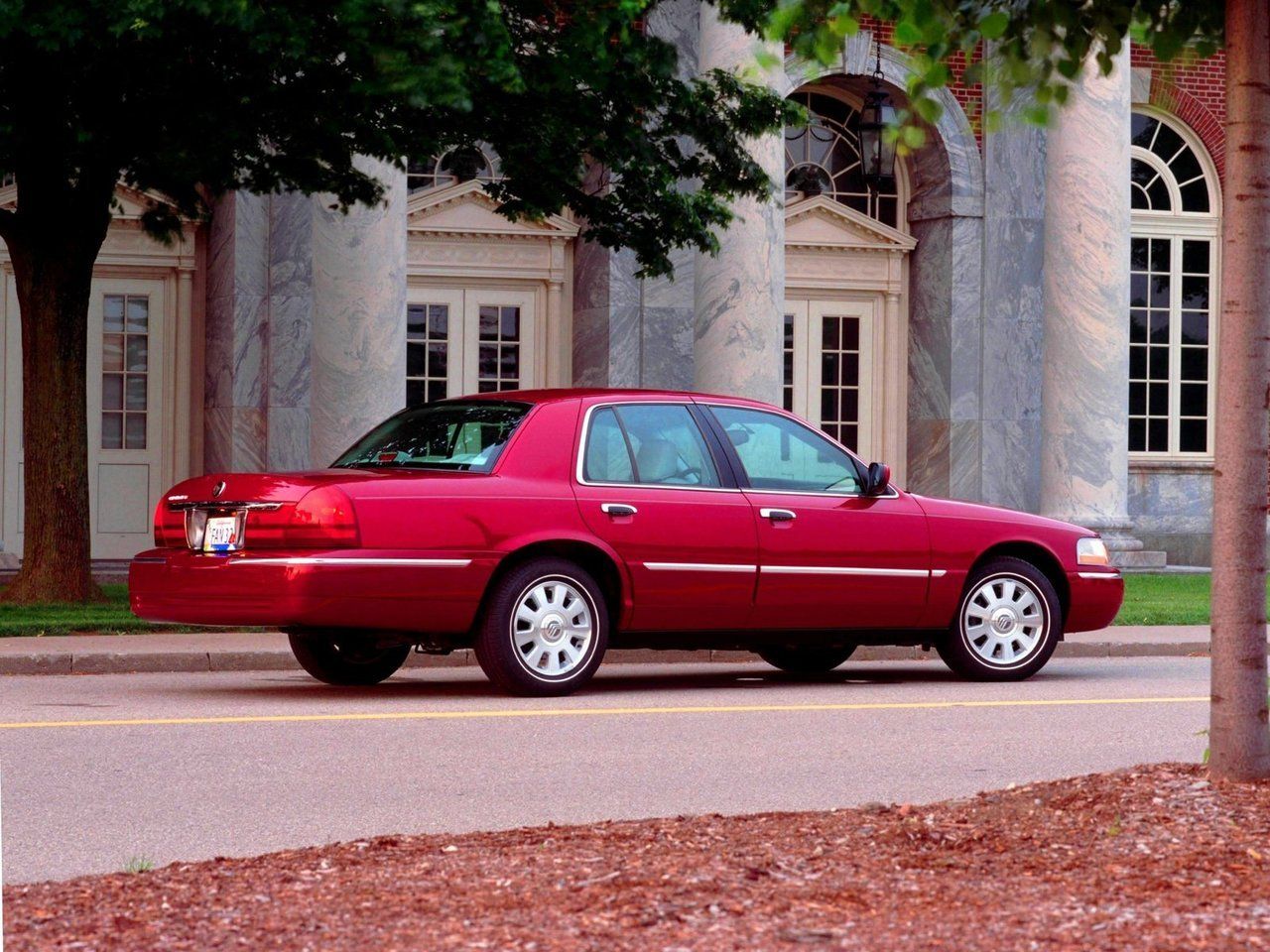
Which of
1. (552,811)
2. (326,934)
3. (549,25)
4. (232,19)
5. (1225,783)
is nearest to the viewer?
(326,934)

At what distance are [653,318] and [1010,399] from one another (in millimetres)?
4306

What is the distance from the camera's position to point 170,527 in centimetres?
1073

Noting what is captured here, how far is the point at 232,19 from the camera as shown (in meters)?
12.0

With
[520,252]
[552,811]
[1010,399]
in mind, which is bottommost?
[552,811]

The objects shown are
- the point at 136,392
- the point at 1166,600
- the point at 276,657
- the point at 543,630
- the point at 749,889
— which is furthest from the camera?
the point at 136,392

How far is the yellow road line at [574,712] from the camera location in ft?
30.6

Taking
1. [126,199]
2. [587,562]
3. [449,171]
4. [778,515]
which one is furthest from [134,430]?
[778,515]

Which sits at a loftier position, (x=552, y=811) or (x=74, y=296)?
(x=74, y=296)

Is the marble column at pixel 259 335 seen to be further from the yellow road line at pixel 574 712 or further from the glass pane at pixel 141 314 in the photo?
the yellow road line at pixel 574 712

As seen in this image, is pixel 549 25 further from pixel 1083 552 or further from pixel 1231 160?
pixel 1231 160

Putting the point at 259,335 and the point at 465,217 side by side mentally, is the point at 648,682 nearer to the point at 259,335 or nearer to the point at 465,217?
the point at 259,335

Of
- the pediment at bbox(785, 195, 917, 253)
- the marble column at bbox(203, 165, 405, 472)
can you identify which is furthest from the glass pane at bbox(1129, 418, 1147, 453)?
the marble column at bbox(203, 165, 405, 472)

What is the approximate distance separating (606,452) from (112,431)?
1198cm

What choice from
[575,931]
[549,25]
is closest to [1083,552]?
[549,25]
